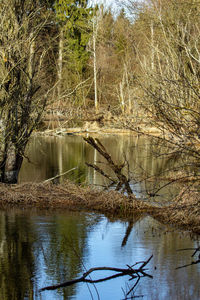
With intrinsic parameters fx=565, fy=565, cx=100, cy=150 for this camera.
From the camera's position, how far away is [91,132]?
36094 mm

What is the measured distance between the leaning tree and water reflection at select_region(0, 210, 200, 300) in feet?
10.4

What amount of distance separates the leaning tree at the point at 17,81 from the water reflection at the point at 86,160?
42.9 inches

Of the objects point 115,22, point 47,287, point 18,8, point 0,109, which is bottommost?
point 47,287

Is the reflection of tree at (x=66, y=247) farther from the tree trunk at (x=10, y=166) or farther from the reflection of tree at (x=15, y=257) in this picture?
the tree trunk at (x=10, y=166)

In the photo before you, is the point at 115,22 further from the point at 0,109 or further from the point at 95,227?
the point at 95,227

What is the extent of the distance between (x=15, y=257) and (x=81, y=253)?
4.22ft

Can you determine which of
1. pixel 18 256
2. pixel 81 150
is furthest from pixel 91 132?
pixel 18 256

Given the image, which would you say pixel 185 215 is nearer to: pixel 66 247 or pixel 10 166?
pixel 66 247

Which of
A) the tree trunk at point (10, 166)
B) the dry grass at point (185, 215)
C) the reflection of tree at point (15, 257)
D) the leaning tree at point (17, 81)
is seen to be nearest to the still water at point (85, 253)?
the reflection of tree at point (15, 257)

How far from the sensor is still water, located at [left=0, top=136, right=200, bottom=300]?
29.5ft

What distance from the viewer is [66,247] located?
459 inches

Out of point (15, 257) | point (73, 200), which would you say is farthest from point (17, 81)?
point (15, 257)

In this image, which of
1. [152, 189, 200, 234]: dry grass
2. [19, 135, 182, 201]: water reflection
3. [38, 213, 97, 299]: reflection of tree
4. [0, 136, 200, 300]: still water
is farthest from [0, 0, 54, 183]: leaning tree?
[152, 189, 200, 234]: dry grass

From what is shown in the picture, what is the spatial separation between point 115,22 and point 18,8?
31.2 meters
